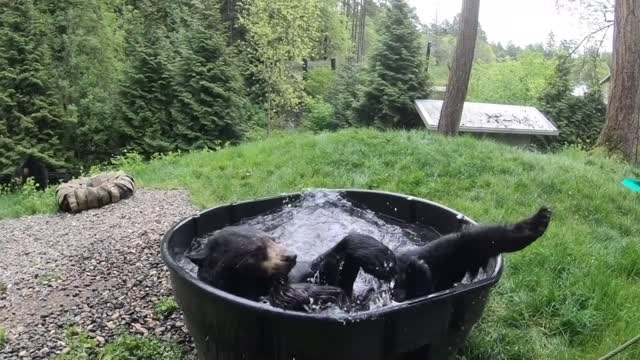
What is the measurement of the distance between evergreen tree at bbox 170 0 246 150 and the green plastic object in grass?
11.5 m

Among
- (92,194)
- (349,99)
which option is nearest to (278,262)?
(92,194)

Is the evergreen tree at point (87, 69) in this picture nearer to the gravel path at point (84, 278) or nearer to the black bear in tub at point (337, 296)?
the gravel path at point (84, 278)

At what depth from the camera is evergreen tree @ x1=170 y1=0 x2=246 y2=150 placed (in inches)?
602

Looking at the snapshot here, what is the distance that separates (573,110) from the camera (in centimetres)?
1805

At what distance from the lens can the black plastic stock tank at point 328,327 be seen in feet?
4.97

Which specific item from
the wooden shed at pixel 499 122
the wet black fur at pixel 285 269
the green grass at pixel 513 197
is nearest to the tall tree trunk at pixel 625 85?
the green grass at pixel 513 197

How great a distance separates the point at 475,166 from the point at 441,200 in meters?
1.20

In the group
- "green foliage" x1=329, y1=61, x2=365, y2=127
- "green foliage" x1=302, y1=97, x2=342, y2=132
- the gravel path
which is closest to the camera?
the gravel path

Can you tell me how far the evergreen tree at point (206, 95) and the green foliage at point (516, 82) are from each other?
14.8 m

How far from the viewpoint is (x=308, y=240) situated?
115 inches

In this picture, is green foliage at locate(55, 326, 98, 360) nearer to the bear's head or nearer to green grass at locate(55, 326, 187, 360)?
green grass at locate(55, 326, 187, 360)

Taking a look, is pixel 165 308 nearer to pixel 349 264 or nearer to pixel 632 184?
pixel 349 264

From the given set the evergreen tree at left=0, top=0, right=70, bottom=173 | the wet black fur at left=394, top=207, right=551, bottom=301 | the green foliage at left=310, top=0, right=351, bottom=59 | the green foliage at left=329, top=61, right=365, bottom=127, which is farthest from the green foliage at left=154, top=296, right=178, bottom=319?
the green foliage at left=310, top=0, right=351, bottom=59

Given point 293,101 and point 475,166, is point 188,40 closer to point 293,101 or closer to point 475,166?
point 293,101
